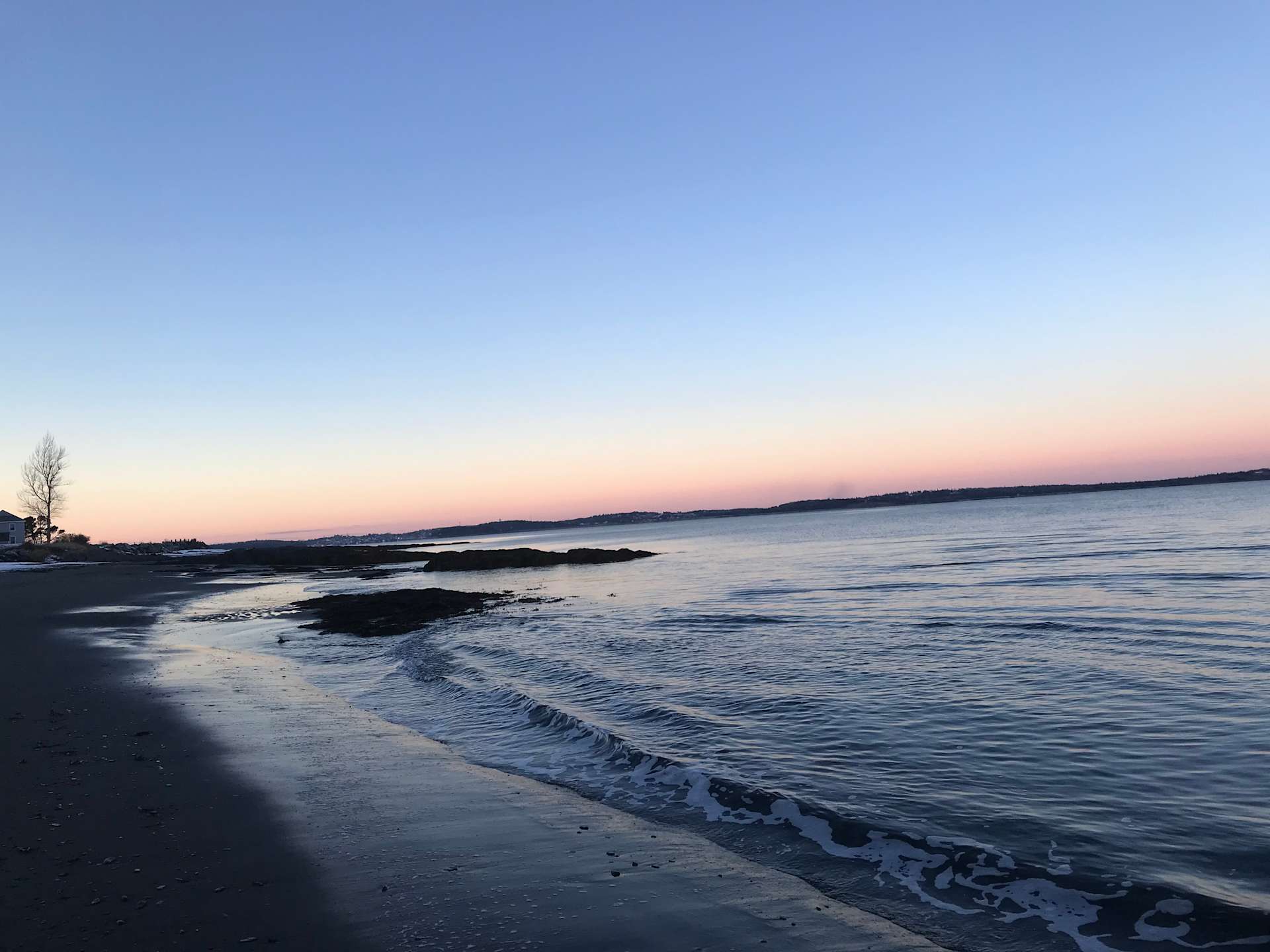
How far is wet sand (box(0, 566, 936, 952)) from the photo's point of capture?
5.54 meters

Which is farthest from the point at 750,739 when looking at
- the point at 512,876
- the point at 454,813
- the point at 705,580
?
the point at 705,580

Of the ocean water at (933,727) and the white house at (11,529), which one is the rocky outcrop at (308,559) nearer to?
the white house at (11,529)

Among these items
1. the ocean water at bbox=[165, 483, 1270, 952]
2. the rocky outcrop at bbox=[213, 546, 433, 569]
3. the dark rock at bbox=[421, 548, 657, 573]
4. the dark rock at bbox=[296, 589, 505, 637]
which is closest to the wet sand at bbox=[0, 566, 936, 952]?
the ocean water at bbox=[165, 483, 1270, 952]

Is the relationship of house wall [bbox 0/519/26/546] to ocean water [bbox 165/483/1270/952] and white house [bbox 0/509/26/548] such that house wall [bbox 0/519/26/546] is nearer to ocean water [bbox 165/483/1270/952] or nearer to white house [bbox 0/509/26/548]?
white house [bbox 0/509/26/548]

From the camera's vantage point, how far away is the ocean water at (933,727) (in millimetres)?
6730

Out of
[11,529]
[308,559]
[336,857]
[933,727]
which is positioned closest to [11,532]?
[11,529]

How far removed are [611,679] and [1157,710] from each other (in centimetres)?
1075

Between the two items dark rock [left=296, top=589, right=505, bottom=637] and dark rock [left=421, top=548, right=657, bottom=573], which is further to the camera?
dark rock [left=421, top=548, right=657, bottom=573]

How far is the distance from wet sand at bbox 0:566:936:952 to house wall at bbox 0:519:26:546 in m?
99.6

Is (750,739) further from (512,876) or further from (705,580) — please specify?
(705,580)

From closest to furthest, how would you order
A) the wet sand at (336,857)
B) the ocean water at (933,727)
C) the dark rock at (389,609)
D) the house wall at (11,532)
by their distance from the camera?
the wet sand at (336,857), the ocean water at (933,727), the dark rock at (389,609), the house wall at (11,532)

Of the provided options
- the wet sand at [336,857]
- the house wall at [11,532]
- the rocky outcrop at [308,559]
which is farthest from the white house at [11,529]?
the wet sand at [336,857]

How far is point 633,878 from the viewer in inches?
265

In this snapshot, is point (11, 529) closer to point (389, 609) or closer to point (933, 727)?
point (389, 609)
